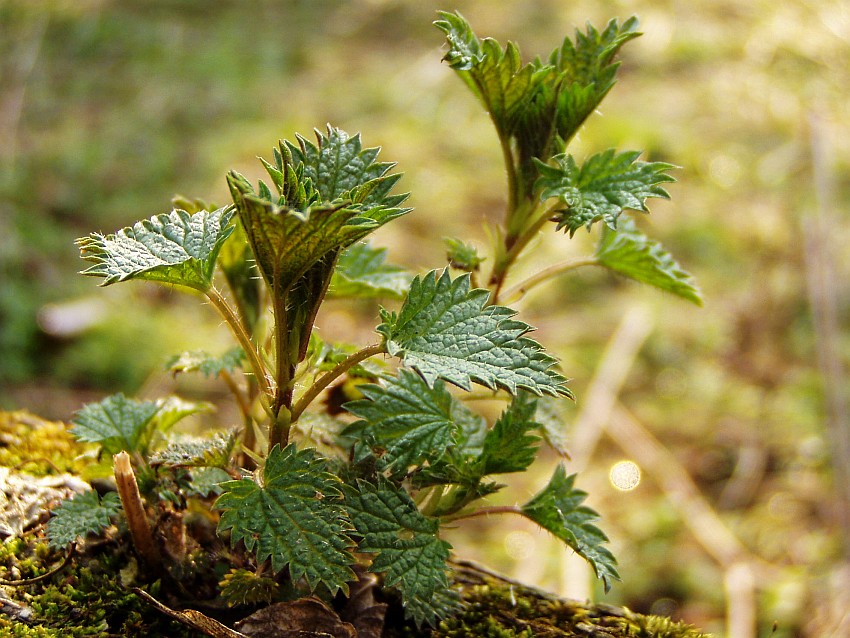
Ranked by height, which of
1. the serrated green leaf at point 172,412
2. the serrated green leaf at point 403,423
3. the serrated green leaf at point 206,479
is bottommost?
the serrated green leaf at point 206,479

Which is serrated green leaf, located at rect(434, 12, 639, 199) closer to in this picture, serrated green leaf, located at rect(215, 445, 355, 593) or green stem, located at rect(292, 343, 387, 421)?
green stem, located at rect(292, 343, 387, 421)

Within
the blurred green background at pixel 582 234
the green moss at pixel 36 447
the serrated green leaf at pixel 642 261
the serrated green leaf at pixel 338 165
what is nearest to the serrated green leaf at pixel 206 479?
the green moss at pixel 36 447

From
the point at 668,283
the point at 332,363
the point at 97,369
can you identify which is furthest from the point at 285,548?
the point at 97,369

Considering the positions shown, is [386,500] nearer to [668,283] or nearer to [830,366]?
[668,283]

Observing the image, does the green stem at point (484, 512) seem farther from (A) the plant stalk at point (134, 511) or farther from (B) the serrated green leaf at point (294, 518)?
(A) the plant stalk at point (134, 511)

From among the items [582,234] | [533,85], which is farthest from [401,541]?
[582,234]
